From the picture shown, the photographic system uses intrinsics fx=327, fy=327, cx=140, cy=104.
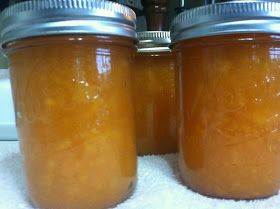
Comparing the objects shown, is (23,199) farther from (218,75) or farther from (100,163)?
(218,75)

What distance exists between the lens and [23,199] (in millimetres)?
438

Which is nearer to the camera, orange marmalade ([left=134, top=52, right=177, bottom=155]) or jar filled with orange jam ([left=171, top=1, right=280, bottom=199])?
jar filled with orange jam ([left=171, top=1, right=280, bottom=199])

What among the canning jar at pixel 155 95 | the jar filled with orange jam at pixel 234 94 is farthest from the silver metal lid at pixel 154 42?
the jar filled with orange jam at pixel 234 94

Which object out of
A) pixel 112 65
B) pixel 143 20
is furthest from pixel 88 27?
pixel 143 20

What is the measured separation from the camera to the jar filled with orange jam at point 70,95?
37cm

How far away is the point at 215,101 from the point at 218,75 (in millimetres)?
33

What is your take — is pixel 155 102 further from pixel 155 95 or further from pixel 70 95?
pixel 70 95

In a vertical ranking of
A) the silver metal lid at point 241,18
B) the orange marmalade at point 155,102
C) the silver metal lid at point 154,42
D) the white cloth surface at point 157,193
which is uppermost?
the silver metal lid at point 241,18

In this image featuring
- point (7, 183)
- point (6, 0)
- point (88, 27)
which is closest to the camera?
point (88, 27)

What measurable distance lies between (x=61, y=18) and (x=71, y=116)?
4.3 inches

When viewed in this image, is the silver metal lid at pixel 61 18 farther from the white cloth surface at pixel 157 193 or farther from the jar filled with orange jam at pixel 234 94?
the white cloth surface at pixel 157 193

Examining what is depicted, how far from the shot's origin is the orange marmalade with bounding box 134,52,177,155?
1.89 feet

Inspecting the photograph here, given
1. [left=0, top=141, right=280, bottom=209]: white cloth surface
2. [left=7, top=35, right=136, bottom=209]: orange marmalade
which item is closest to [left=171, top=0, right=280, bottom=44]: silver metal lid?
[left=7, top=35, right=136, bottom=209]: orange marmalade

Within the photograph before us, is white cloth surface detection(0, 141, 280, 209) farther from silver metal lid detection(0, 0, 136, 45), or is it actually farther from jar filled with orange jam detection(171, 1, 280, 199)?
silver metal lid detection(0, 0, 136, 45)
